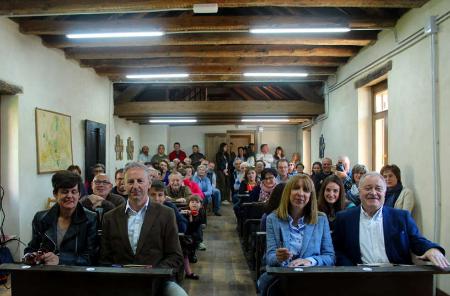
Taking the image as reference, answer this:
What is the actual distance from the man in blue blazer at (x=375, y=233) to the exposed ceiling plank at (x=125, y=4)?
226 cm

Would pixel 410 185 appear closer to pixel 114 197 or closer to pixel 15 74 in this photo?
pixel 114 197

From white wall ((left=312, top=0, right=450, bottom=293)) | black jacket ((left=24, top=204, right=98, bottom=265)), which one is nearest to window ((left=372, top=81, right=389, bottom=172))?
white wall ((left=312, top=0, right=450, bottom=293))

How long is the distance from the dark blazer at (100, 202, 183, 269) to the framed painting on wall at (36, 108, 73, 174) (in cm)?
332

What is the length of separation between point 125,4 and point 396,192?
3.48 metres

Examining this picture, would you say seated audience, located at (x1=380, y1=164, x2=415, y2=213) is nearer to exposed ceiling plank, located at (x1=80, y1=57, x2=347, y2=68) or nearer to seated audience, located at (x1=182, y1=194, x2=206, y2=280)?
seated audience, located at (x1=182, y1=194, x2=206, y2=280)

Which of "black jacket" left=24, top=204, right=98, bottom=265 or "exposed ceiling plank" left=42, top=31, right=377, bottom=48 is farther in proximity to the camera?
"exposed ceiling plank" left=42, top=31, right=377, bottom=48

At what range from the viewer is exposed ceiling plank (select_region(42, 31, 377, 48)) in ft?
17.6

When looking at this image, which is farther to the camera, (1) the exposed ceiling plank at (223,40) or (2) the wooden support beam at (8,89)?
(1) the exposed ceiling plank at (223,40)

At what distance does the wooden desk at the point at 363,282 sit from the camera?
6.23 ft

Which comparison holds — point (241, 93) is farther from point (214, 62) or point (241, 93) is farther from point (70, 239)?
point (70, 239)

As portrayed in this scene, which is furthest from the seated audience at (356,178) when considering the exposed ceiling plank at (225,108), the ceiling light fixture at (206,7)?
the exposed ceiling plank at (225,108)

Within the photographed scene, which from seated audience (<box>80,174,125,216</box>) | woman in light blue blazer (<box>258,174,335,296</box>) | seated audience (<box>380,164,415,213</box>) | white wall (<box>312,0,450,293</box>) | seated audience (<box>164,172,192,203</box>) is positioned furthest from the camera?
seated audience (<box>164,172,192,203</box>)

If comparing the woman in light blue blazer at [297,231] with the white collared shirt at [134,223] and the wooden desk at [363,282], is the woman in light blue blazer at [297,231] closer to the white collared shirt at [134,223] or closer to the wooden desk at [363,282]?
the wooden desk at [363,282]

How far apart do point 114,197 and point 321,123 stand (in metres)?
6.30
